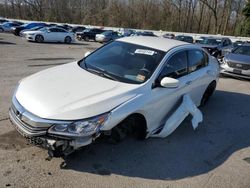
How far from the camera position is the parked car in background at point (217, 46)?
18125mm

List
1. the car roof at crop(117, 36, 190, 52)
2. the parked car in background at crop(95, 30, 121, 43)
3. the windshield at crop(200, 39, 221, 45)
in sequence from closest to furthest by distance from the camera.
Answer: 1. the car roof at crop(117, 36, 190, 52)
2. the windshield at crop(200, 39, 221, 45)
3. the parked car in background at crop(95, 30, 121, 43)

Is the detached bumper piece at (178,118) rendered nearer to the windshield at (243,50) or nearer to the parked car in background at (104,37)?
the windshield at (243,50)

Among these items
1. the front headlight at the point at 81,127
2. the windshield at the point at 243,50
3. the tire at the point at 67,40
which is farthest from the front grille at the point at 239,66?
the tire at the point at 67,40

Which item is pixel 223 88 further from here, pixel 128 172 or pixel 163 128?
pixel 128 172

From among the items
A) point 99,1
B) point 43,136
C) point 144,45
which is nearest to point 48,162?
point 43,136

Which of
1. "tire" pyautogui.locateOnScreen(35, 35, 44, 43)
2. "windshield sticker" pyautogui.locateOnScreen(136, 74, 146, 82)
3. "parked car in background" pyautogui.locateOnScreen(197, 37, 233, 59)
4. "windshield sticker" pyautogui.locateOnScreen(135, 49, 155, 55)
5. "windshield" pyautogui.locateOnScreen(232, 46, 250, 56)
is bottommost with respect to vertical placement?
"tire" pyautogui.locateOnScreen(35, 35, 44, 43)

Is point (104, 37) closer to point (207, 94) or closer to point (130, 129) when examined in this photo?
point (207, 94)

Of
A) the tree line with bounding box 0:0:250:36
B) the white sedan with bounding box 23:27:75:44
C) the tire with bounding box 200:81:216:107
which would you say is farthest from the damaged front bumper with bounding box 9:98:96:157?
the tree line with bounding box 0:0:250:36

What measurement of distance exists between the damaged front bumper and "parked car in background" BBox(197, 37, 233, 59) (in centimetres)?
1576

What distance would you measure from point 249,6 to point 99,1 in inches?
1572

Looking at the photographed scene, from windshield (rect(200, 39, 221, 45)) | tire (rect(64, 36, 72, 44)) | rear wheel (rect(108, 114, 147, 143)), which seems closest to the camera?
rear wheel (rect(108, 114, 147, 143))

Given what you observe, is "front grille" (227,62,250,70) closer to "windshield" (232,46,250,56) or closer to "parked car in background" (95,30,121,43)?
"windshield" (232,46,250,56)

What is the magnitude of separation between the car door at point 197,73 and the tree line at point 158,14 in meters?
56.4

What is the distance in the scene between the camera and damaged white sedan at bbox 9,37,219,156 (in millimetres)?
3471
